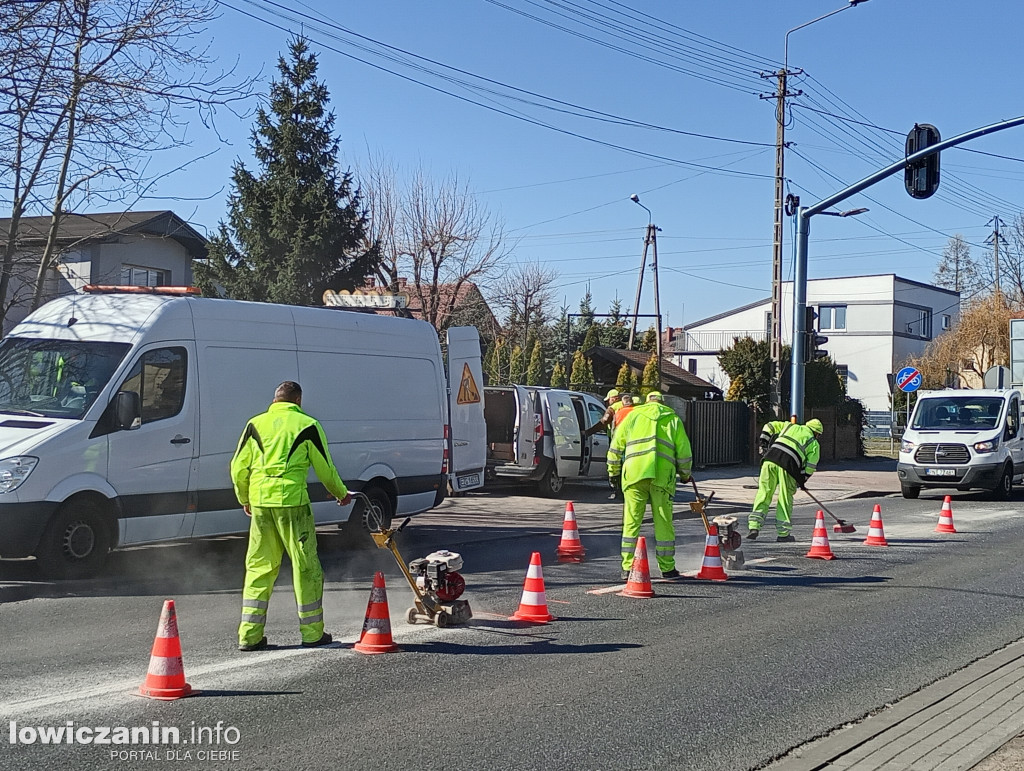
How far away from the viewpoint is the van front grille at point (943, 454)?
70.4 feet

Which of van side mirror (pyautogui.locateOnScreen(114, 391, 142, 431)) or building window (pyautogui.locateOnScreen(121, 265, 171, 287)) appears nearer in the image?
van side mirror (pyautogui.locateOnScreen(114, 391, 142, 431))

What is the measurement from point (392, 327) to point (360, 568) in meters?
3.21

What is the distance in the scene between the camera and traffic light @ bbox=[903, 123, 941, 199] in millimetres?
17531

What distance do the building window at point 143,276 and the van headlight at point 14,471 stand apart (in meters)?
19.8

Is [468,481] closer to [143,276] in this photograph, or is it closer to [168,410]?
[168,410]

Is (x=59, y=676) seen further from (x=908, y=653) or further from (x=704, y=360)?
(x=704, y=360)

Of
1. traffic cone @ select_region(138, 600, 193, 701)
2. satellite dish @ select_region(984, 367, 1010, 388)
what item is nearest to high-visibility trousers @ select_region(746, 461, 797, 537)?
traffic cone @ select_region(138, 600, 193, 701)

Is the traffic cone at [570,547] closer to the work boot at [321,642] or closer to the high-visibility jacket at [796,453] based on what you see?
the high-visibility jacket at [796,453]

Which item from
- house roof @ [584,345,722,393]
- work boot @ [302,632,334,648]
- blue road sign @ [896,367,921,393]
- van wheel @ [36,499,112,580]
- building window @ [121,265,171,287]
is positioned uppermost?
building window @ [121,265,171,287]

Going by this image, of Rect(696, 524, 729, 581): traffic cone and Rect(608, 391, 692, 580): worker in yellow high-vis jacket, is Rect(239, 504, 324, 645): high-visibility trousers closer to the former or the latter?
Rect(608, 391, 692, 580): worker in yellow high-vis jacket

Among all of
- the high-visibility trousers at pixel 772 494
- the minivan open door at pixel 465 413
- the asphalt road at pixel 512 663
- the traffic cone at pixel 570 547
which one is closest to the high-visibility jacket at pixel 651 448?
the asphalt road at pixel 512 663

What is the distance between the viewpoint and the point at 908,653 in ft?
25.3

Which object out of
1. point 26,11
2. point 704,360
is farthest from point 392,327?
point 704,360

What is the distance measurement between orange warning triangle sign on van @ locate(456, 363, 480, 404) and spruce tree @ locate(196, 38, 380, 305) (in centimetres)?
Answer: 1391
